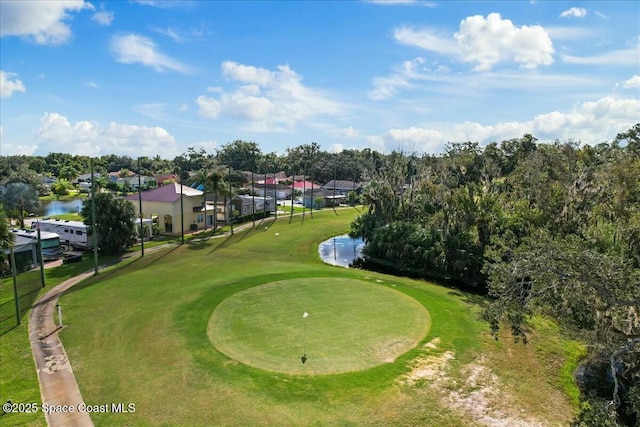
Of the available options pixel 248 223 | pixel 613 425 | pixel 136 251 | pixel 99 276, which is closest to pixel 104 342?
pixel 99 276

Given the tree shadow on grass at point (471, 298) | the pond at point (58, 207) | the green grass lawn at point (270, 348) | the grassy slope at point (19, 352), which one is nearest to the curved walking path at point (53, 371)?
the grassy slope at point (19, 352)

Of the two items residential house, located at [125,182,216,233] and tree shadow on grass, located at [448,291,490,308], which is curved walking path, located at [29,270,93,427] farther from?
residential house, located at [125,182,216,233]

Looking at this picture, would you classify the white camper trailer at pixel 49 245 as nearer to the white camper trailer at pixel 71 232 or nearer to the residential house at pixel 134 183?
the white camper trailer at pixel 71 232

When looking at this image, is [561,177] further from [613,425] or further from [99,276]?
[99,276]

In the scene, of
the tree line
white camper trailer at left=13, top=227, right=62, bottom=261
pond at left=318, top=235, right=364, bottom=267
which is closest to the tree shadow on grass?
the tree line

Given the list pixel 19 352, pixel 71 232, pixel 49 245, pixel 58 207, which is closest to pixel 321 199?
pixel 71 232

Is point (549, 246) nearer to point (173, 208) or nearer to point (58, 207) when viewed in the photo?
point (173, 208)
